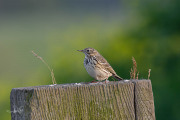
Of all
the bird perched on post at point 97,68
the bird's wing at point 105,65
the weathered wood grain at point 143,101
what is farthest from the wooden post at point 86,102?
the bird's wing at point 105,65

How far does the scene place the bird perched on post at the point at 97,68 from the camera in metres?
6.84

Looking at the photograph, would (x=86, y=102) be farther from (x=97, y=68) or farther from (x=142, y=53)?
(x=142, y=53)

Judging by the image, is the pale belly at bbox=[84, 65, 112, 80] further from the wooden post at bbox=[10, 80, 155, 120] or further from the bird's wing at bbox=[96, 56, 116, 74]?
the wooden post at bbox=[10, 80, 155, 120]

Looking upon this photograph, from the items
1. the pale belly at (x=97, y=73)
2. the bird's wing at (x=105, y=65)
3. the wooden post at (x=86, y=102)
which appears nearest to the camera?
the wooden post at (x=86, y=102)

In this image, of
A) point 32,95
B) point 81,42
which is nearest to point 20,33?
point 81,42

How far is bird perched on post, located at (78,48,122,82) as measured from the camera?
22.4 ft

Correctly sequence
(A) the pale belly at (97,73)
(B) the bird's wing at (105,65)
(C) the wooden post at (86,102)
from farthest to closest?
(B) the bird's wing at (105,65) → (A) the pale belly at (97,73) → (C) the wooden post at (86,102)

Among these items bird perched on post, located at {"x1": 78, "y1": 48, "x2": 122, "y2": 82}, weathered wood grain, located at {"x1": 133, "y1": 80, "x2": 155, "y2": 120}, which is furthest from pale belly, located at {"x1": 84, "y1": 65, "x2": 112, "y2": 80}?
weathered wood grain, located at {"x1": 133, "y1": 80, "x2": 155, "y2": 120}

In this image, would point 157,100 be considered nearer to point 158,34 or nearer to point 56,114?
point 158,34

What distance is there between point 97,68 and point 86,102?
11.6ft

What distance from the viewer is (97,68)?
693cm

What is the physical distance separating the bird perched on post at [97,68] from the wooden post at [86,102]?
10.8 feet

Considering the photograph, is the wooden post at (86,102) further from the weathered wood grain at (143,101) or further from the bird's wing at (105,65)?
the bird's wing at (105,65)

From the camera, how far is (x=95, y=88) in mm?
3430
